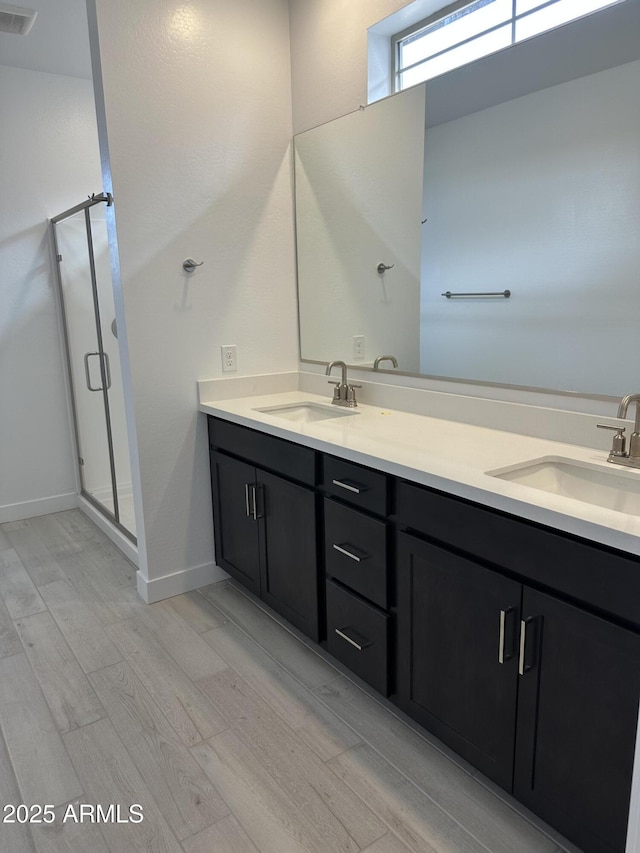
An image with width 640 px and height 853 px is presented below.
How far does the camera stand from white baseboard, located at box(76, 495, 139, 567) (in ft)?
9.91

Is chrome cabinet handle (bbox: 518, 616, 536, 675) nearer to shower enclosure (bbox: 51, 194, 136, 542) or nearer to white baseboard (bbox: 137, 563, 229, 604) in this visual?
white baseboard (bbox: 137, 563, 229, 604)

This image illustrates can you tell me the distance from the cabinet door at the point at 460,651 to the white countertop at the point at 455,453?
196 millimetres

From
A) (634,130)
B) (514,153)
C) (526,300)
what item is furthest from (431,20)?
(526,300)

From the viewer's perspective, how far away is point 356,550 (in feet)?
6.06

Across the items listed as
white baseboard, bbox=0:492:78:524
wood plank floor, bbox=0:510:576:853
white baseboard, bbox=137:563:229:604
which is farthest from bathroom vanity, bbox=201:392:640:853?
white baseboard, bbox=0:492:78:524

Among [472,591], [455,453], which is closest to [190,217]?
[455,453]

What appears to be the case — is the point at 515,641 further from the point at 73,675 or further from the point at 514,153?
the point at 73,675

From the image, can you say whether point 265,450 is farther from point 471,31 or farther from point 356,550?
point 471,31

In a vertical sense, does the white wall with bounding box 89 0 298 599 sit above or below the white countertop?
above

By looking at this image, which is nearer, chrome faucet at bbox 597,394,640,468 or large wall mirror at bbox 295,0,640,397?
chrome faucet at bbox 597,394,640,468

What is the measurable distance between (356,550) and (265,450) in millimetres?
584

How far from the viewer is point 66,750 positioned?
178 centimetres

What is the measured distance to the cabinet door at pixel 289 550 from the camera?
2.08m

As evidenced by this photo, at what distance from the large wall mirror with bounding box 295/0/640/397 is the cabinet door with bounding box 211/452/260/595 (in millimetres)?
706
